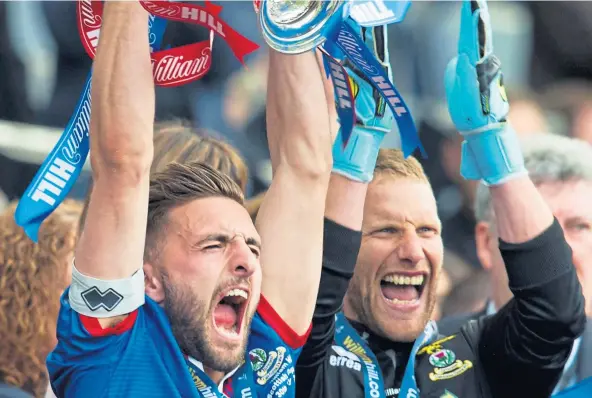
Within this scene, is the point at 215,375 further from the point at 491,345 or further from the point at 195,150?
the point at 491,345

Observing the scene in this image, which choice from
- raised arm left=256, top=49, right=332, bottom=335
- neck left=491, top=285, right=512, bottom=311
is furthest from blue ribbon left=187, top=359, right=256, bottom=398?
neck left=491, top=285, right=512, bottom=311

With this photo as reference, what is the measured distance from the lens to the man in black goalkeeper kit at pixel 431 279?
3.02 metres

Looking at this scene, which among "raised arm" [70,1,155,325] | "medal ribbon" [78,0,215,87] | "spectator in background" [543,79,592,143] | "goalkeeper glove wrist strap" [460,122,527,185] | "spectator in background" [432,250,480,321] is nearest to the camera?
"raised arm" [70,1,155,325]

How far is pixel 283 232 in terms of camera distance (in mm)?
2859

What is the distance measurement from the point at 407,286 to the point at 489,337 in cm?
27

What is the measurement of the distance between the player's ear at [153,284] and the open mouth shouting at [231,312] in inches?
5.2

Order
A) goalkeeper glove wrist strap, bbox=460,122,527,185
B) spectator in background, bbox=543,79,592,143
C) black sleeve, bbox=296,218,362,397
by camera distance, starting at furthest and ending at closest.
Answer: spectator in background, bbox=543,79,592,143 < goalkeeper glove wrist strap, bbox=460,122,527,185 < black sleeve, bbox=296,218,362,397

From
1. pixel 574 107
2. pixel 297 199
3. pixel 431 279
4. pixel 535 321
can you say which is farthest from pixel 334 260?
pixel 574 107

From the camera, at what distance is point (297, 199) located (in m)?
2.86

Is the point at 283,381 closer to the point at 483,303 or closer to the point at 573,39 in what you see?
the point at 483,303

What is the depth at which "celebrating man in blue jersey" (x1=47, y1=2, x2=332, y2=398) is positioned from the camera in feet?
8.08

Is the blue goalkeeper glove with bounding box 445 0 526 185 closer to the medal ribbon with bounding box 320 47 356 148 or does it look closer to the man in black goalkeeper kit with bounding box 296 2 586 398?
the man in black goalkeeper kit with bounding box 296 2 586 398

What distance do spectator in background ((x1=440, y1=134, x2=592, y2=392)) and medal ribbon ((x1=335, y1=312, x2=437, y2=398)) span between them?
21 centimetres

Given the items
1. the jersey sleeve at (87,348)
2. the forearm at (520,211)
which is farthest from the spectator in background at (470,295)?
the jersey sleeve at (87,348)
